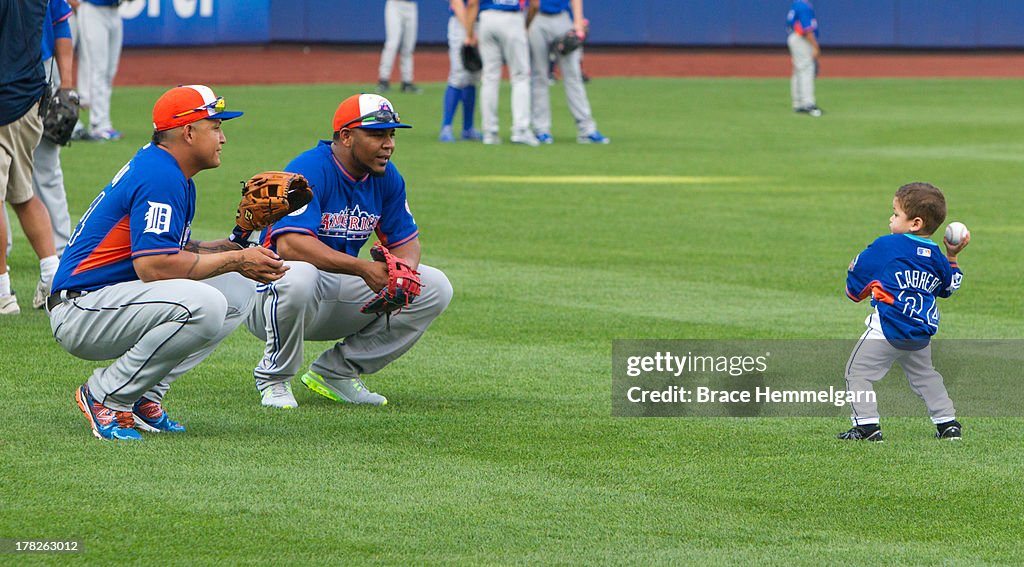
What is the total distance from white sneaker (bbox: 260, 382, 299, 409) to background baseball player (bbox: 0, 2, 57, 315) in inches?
93.4

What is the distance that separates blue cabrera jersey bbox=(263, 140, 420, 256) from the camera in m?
6.24

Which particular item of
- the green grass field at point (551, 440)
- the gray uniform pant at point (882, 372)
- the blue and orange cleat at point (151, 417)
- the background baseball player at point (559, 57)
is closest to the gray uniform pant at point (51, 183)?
the green grass field at point (551, 440)

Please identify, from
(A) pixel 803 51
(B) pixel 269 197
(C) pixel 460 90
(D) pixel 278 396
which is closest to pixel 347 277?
(D) pixel 278 396

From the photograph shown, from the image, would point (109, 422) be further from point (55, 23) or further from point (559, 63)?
point (559, 63)

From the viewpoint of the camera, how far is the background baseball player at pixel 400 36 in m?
25.0

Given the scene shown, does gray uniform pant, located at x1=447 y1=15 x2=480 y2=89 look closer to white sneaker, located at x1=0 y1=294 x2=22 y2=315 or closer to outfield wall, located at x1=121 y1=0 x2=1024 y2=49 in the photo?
white sneaker, located at x1=0 y1=294 x2=22 y2=315

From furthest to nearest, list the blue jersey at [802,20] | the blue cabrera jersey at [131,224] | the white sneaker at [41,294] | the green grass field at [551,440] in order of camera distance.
A: the blue jersey at [802,20] < the white sneaker at [41,294] < the blue cabrera jersey at [131,224] < the green grass field at [551,440]

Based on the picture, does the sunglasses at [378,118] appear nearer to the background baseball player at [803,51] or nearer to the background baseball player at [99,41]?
the background baseball player at [99,41]

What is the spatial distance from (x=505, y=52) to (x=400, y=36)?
8600mm

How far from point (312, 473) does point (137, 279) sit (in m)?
1.06

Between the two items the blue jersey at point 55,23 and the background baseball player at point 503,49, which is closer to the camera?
the blue jersey at point 55,23

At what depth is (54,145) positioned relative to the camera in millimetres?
8906

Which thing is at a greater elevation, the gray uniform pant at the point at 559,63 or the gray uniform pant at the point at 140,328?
the gray uniform pant at the point at 140,328

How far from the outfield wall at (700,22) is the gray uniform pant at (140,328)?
86.3 feet
